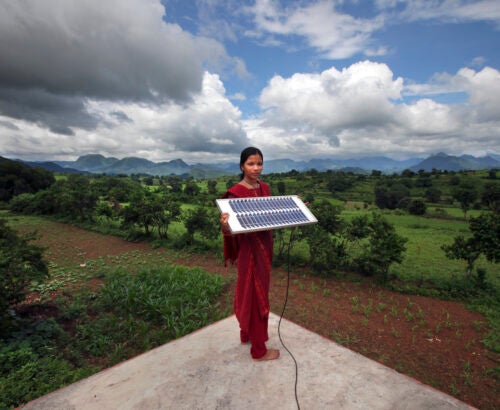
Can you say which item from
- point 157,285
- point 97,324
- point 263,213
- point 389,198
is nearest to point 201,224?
point 157,285

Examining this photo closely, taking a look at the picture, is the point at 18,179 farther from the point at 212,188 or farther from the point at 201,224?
the point at 201,224

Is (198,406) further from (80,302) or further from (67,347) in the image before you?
(80,302)

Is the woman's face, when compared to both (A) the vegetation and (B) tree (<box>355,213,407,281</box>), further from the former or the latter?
(B) tree (<box>355,213,407,281</box>)

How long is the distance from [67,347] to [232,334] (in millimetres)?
3016

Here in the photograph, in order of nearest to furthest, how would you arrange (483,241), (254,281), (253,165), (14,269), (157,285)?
(253,165)
(254,281)
(14,269)
(157,285)
(483,241)

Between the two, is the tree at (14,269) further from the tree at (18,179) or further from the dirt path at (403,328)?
the tree at (18,179)

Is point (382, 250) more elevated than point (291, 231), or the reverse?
point (291, 231)

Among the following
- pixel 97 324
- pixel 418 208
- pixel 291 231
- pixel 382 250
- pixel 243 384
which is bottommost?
pixel 418 208

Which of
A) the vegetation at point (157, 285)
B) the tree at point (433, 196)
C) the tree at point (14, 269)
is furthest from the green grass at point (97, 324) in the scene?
the tree at point (433, 196)

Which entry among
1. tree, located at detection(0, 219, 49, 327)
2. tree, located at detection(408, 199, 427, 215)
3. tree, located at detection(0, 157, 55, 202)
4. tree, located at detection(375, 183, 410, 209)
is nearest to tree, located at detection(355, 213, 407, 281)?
tree, located at detection(0, 219, 49, 327)

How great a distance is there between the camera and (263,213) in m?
2.91

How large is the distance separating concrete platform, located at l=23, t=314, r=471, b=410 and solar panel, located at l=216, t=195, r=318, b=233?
1.87 m

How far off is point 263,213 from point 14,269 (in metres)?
4.79

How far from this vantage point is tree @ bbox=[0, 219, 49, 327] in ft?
13.6
